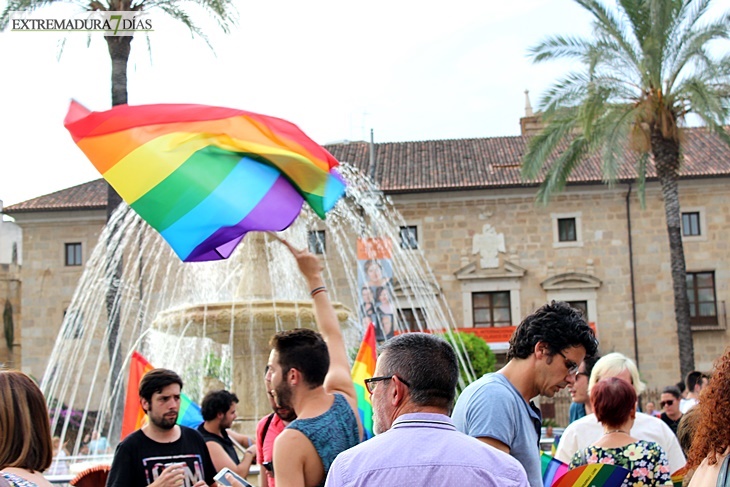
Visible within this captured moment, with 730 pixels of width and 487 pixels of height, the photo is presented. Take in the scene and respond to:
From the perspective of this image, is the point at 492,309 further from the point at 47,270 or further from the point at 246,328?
the point at 246,328

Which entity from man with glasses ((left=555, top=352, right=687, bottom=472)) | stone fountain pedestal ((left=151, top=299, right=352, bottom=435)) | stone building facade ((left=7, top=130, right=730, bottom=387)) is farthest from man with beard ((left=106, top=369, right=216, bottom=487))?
stone building facade ((left=7, top=130, right=730, bottom=387))

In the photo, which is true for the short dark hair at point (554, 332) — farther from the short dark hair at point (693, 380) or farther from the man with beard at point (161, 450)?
the short dark hair at point (693, 380)

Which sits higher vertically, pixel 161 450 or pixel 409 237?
pixel 409 237

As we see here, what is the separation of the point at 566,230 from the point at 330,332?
30.8 meters

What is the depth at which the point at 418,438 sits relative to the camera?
248cm

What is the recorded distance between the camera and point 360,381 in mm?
7477

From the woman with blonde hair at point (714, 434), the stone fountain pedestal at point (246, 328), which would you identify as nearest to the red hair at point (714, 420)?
the woman with blonde hair at point (714, 434)

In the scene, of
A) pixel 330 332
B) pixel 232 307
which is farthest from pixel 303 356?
pixel 232 307

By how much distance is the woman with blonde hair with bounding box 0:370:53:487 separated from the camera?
125 inches

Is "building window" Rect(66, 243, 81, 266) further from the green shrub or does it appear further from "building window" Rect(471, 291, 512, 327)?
the green shrub

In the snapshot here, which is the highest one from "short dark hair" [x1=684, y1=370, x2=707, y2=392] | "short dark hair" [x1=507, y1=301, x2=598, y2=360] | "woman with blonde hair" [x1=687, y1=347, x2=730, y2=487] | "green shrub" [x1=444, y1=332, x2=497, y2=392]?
"short dark hair" [x1=507, y1=301, x2=598, y2=360]

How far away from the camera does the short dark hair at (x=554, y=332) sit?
3.50 meters

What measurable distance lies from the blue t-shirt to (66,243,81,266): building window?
33947 millimetres

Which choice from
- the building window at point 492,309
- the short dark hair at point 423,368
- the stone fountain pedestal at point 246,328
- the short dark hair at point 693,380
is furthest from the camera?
the building window at point 492,309
